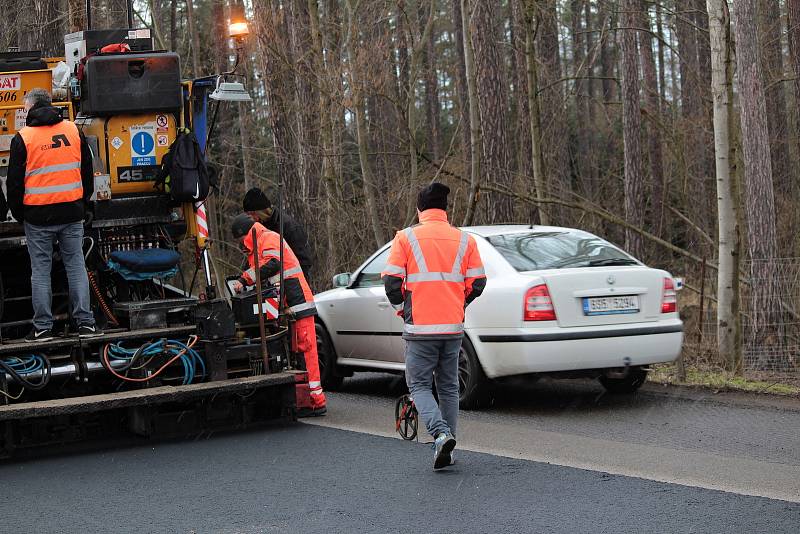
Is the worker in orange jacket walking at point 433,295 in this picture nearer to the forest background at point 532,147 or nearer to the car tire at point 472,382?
the car tire at point 472,382

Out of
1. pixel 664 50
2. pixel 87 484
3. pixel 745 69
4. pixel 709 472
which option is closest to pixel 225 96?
pixel 87 484

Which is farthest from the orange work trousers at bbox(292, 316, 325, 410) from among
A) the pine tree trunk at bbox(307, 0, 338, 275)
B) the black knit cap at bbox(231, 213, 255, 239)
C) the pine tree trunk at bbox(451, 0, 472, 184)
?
the pine tree trunk at bbox(307, 0, 338, 275)

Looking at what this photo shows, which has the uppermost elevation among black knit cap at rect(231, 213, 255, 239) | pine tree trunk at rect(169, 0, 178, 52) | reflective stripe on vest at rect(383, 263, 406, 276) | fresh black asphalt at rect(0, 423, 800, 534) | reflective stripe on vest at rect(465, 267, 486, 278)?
pine tree trunk at rect(169, 0, 178, 52)

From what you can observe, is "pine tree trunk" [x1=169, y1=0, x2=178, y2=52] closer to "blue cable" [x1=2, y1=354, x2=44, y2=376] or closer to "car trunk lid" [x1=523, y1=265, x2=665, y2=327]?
"blue cable" [x1=2, y1=354, x2=44, y2=376]

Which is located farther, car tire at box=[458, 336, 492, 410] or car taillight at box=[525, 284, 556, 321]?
car tire at box=[458, 336, 492, 410]

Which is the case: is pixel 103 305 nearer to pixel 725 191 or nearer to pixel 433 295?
pixel 433 295

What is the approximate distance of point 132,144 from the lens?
980 centimetres

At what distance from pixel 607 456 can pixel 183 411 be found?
331cm

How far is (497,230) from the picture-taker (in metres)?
10.3

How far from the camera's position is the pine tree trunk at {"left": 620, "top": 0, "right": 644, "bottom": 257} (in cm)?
2258

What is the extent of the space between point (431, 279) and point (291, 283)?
2.69 meters

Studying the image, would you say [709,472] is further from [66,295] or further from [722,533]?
[66,295]

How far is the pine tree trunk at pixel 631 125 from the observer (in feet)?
74.1

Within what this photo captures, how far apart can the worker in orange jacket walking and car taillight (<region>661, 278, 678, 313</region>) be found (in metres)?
2.62
